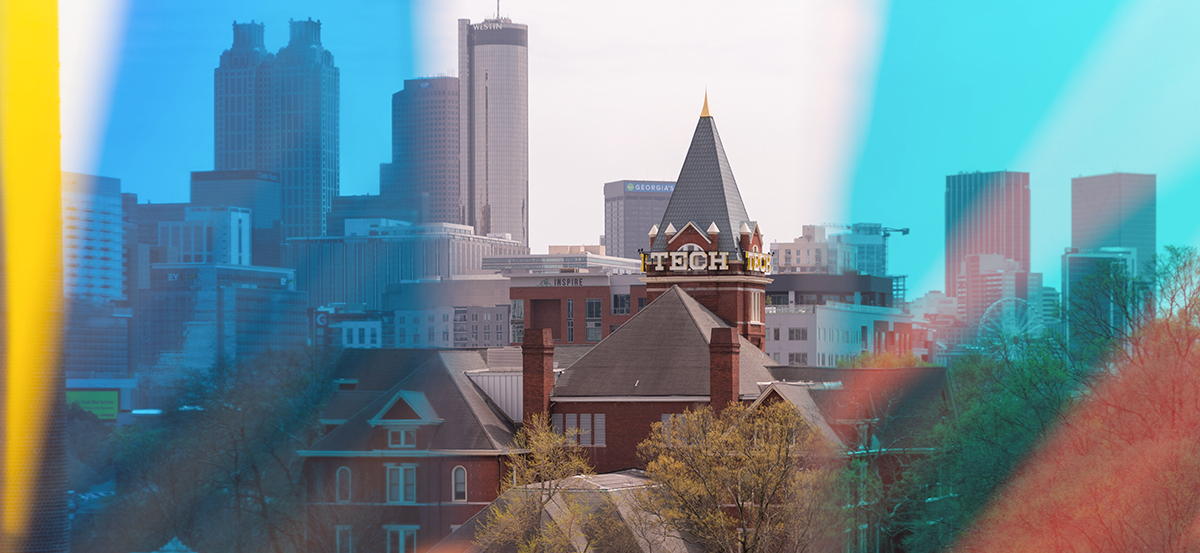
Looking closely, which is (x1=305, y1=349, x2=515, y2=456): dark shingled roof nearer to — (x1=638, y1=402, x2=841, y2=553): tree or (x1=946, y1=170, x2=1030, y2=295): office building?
(x1=638, y1=402, x2=841, y2=553): tree

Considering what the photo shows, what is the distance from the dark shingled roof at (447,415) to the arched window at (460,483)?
1.23 metres

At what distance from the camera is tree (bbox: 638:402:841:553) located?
54562mm

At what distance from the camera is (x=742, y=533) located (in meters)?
54.4

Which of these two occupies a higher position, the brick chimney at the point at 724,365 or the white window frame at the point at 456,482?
the brick chimney at the point at 724,365

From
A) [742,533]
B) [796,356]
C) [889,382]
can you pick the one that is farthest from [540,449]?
[796,356]

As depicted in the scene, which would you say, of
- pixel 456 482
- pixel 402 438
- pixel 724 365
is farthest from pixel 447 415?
pixel 724 365

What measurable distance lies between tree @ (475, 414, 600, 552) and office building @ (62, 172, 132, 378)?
97.5 m

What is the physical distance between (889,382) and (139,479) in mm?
54208

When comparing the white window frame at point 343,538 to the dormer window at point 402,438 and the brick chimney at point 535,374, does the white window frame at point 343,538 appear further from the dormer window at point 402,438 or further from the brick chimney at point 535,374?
the brick chimney at point 535,374

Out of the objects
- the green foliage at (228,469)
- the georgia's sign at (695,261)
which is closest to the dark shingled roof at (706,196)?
the georgia's sign at (695,261)

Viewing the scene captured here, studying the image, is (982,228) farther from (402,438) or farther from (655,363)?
(402,438)

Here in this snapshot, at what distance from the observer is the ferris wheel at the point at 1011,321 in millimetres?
79169

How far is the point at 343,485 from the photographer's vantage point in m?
70.4

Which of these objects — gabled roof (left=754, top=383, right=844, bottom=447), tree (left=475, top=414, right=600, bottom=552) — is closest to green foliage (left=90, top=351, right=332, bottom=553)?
tree (left=475, top=414, right=600, bottom=552)
